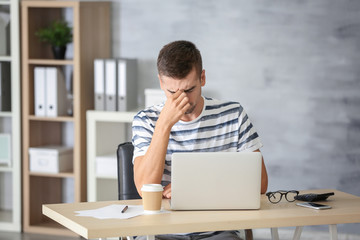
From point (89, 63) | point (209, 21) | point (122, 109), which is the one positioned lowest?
point (122, 109)

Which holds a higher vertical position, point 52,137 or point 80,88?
point 80,88

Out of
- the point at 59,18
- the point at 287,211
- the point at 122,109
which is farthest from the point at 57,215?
the point at 59,18

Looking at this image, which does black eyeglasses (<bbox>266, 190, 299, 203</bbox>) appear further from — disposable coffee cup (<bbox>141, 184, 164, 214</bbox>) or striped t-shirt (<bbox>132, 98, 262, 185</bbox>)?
disposable coffee cup (<bbox>141, 184, 164, 214</bbox>)

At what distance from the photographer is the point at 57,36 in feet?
14.5

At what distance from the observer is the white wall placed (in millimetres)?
4156

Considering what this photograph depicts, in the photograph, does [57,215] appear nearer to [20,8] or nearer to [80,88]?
[80,88]

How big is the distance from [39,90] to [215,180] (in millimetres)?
2544

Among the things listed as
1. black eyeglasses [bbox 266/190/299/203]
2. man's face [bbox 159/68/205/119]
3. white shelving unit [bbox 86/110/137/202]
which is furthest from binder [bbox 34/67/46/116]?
black eyeglasses [bbox 266/190/299/203]

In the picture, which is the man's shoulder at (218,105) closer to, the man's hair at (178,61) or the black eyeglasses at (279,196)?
the man's hair at (178,61)

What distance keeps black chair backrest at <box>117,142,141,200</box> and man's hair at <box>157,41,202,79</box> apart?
1.41 feet

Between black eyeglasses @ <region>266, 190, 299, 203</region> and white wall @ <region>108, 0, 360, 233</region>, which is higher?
white wall @ <region>108, 0, 360, 233</region>

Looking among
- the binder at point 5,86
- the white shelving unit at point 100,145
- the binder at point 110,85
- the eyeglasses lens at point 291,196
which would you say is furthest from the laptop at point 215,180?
the binder at point 5,86

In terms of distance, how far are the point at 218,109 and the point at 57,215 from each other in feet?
2.82

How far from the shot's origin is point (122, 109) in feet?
13.8
